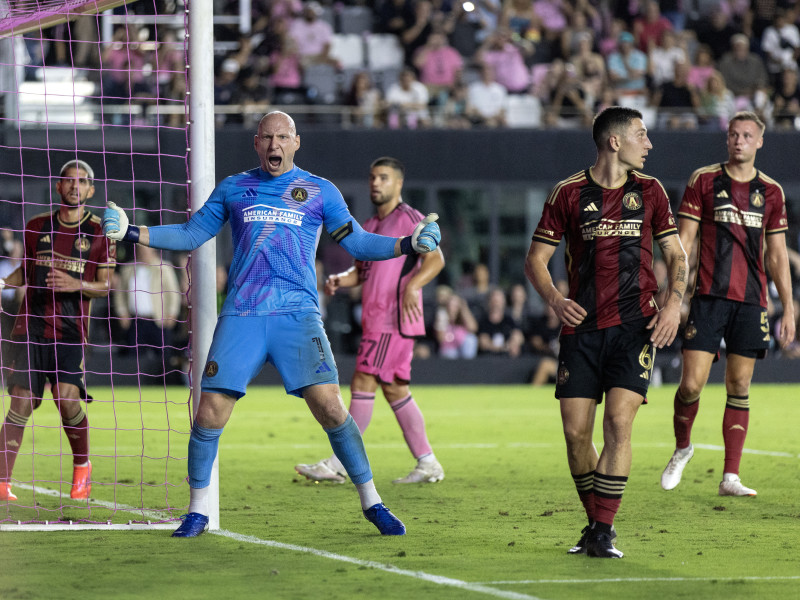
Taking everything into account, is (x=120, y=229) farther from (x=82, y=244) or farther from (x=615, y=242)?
(x=615, y=242)

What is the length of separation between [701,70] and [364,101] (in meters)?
6.05

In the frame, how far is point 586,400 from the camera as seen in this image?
21.2ft

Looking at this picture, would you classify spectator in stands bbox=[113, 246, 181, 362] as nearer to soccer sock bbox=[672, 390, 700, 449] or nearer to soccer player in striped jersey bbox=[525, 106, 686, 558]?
soccer sock bbox=[672, 390, 700, 449]

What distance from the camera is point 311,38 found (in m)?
22.4

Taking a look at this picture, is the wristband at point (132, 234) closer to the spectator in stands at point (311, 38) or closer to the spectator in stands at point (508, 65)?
the spectator in stands at point (311, 38)

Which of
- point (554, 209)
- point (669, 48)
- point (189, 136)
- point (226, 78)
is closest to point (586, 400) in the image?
point (554, 209)

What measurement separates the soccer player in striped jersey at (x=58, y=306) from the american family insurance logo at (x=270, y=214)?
202 cm

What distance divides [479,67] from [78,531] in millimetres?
16596

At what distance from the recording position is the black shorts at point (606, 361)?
6375mm

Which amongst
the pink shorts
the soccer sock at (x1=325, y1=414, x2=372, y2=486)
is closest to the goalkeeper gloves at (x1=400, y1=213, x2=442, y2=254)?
the soccer sock at (x1=325, y1=414, x2=372, y2=486)

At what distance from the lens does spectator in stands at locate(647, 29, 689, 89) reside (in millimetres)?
22812

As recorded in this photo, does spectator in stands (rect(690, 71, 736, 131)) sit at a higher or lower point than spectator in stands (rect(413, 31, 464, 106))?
lower

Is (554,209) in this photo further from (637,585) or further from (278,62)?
(278,62)

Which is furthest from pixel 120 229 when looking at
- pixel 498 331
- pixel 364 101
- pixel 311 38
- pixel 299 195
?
pixel 311 38
